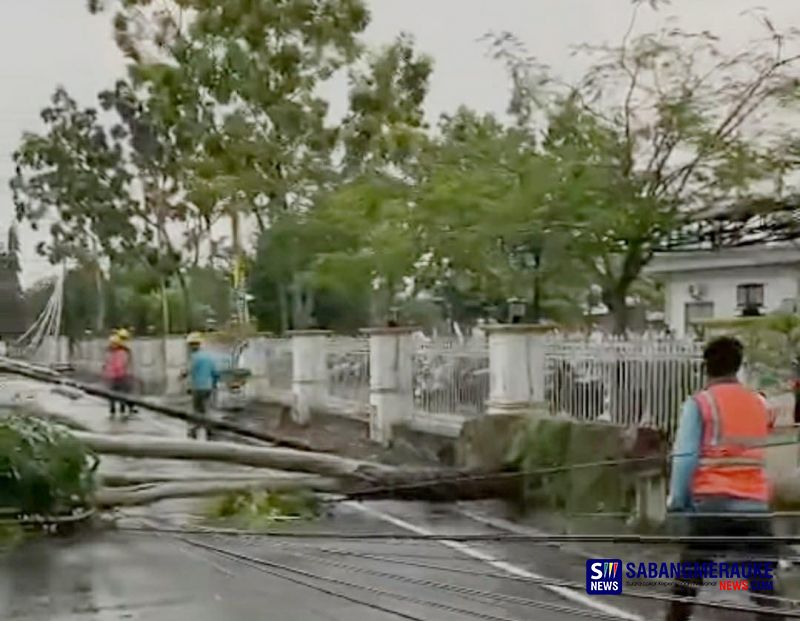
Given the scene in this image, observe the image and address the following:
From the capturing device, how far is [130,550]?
31.2 ft

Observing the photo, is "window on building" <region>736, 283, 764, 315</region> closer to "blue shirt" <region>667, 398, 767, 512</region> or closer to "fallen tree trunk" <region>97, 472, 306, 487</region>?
"fallen tree trunk" <region>97, 472, 306, 487</region>

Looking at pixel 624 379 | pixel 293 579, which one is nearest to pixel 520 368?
pixel 624 379

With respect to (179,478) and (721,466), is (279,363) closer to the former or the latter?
(179,478)

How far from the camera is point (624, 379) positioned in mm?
12273

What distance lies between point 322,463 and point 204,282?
2011cm

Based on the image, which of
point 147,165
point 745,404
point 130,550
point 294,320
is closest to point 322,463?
point 130,550

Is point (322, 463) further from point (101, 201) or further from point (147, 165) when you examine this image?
point (101, 201)

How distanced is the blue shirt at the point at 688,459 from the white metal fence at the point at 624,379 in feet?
17.4

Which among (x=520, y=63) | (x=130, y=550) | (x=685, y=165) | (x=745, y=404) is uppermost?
(x=520, y=63)

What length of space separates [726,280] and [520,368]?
10028mm

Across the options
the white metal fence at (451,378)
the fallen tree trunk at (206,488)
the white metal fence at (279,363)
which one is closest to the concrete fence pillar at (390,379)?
the white metal fence at (451,378)

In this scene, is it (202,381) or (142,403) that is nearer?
(202,381)

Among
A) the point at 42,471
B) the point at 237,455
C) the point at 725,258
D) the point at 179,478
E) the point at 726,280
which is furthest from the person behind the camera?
the point at 726,280

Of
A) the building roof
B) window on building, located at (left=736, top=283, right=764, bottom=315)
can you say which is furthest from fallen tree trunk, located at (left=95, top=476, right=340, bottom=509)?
window on building, located at (left=736, top=283, right=764, bottom=315)
